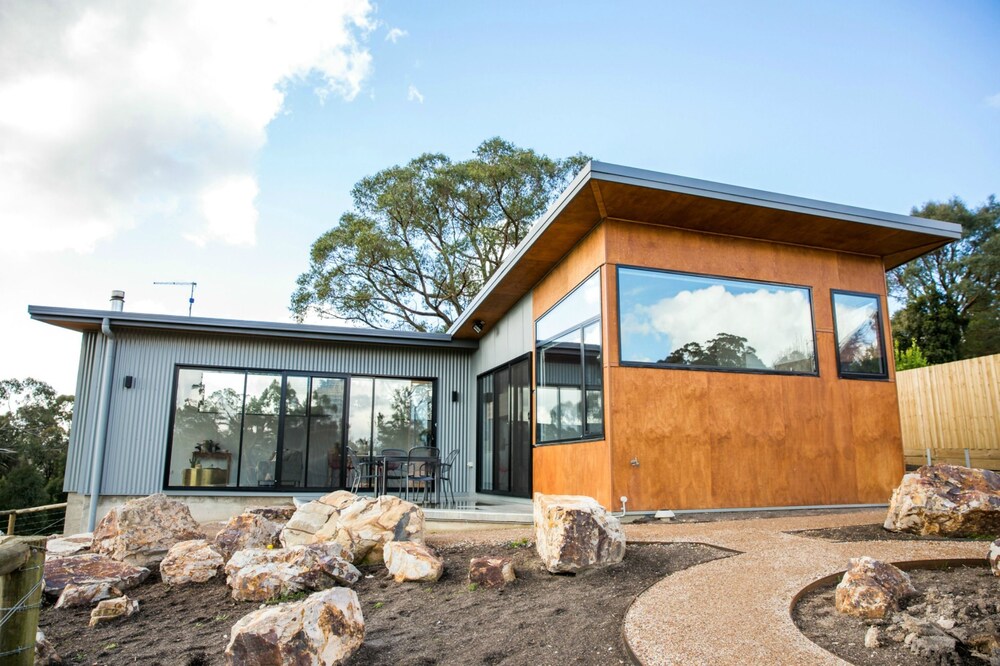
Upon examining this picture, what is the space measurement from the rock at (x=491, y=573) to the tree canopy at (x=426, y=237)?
13521mm

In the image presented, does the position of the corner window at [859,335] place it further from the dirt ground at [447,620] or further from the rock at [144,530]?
the rock at [144,530]

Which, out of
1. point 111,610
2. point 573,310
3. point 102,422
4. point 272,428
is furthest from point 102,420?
point 573,310

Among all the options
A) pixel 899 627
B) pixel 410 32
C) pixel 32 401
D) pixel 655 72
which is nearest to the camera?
pixel 899 627

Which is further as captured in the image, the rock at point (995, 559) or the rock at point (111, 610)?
the rock at point (111, 610)

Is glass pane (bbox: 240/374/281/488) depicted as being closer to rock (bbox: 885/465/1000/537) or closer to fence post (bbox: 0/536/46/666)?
fence post (bbox: 0/536/46/666)

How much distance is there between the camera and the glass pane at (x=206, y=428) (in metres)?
9.88

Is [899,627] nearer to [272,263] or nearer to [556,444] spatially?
[556,444]

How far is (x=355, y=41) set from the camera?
13.2m

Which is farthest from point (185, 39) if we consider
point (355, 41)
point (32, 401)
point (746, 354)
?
point (32, 401)

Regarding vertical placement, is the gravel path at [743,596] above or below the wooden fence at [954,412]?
below

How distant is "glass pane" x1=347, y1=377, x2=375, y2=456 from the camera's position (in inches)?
417

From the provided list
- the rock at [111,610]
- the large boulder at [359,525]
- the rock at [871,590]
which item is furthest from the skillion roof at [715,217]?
the rock at [111,610]

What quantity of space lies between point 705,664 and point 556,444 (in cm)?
508

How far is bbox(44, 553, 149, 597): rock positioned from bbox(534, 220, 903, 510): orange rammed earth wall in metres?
3.90
